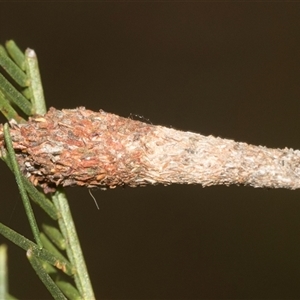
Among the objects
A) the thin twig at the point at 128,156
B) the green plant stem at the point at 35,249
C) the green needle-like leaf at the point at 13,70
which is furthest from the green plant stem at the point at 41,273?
the green needle-like leaf at the point at 13,70

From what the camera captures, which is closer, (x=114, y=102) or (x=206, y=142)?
(x=206, y=142)

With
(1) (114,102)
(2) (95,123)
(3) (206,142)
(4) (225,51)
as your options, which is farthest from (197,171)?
(4) (225,51)

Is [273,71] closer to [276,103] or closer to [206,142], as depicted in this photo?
[276,103]

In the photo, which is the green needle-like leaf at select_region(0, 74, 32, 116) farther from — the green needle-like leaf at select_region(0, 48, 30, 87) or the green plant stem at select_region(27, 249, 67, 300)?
the green plant stem at select_region(27, 249, 67, 300)

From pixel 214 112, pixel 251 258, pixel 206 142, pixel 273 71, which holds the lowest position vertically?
pixel 206 142

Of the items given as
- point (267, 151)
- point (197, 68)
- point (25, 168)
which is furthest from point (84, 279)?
point (197, 68)

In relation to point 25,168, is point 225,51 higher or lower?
higher

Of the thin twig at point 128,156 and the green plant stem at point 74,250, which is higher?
the thin twig at point 128,156

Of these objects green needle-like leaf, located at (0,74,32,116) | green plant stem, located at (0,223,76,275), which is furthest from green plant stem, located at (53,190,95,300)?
green needle-like leaf, located at (0,74,32,116)

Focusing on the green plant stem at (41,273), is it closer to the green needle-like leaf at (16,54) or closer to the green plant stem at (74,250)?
the green plant stem at (74,250)
